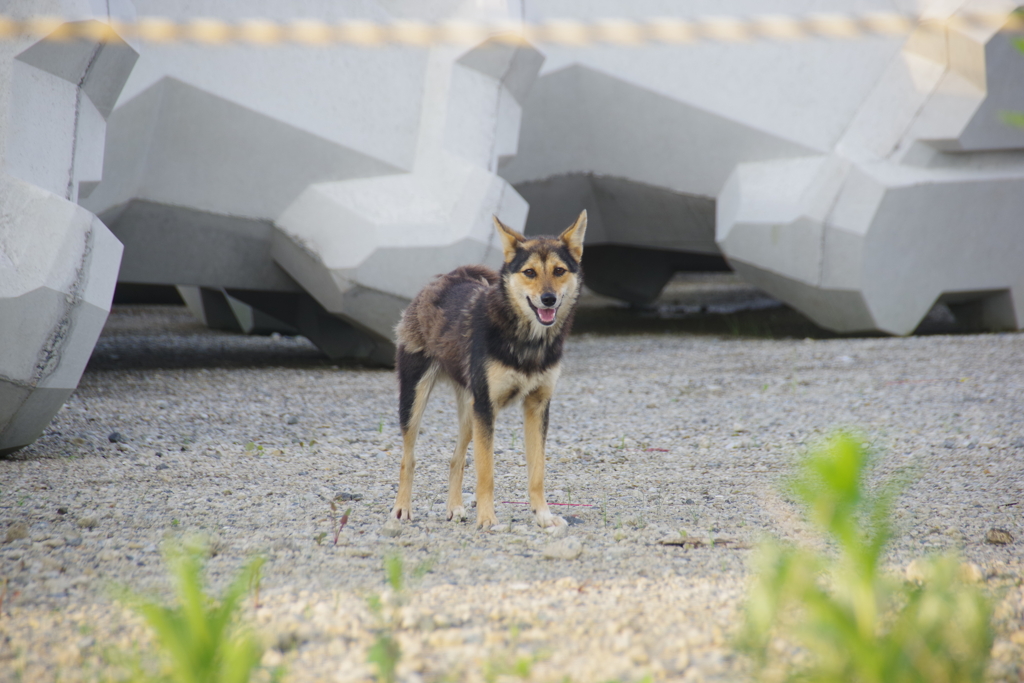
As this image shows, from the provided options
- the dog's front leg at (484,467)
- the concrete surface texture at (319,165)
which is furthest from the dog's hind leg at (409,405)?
the concrete surface texture at (319,165)

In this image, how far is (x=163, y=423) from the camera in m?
6.67

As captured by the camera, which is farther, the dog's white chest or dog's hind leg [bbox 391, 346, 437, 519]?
dog's hind leg [bbox 391, 346, 437, 519]

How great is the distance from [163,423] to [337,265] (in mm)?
2489

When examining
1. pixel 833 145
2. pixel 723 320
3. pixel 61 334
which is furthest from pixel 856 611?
pixel 723 320

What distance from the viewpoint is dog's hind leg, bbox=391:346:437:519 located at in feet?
14.0

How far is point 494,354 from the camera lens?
160 inches

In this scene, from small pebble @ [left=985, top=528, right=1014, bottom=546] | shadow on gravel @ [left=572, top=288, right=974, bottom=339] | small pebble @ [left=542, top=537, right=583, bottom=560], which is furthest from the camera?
shadow on gravel @ [left=572, top=288, right=974, bottom=339]

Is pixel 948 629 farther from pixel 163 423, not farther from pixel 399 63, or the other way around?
pixel 399 63

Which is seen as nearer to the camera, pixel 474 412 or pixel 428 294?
pixel 474 412

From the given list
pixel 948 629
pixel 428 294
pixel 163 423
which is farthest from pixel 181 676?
pixel 163 423

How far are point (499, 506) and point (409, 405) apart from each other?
0.70 metres

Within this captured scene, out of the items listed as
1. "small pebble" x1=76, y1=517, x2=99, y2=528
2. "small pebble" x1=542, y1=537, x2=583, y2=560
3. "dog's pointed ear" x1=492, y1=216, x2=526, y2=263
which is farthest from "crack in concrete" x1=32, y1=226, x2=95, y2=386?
"small pebble" x1=542, y1=537, x2=583, y2=560

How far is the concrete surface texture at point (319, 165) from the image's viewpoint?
8141 mm

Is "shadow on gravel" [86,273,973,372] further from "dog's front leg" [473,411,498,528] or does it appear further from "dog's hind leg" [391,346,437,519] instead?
"dog's front leg" [473,411,498,528]
